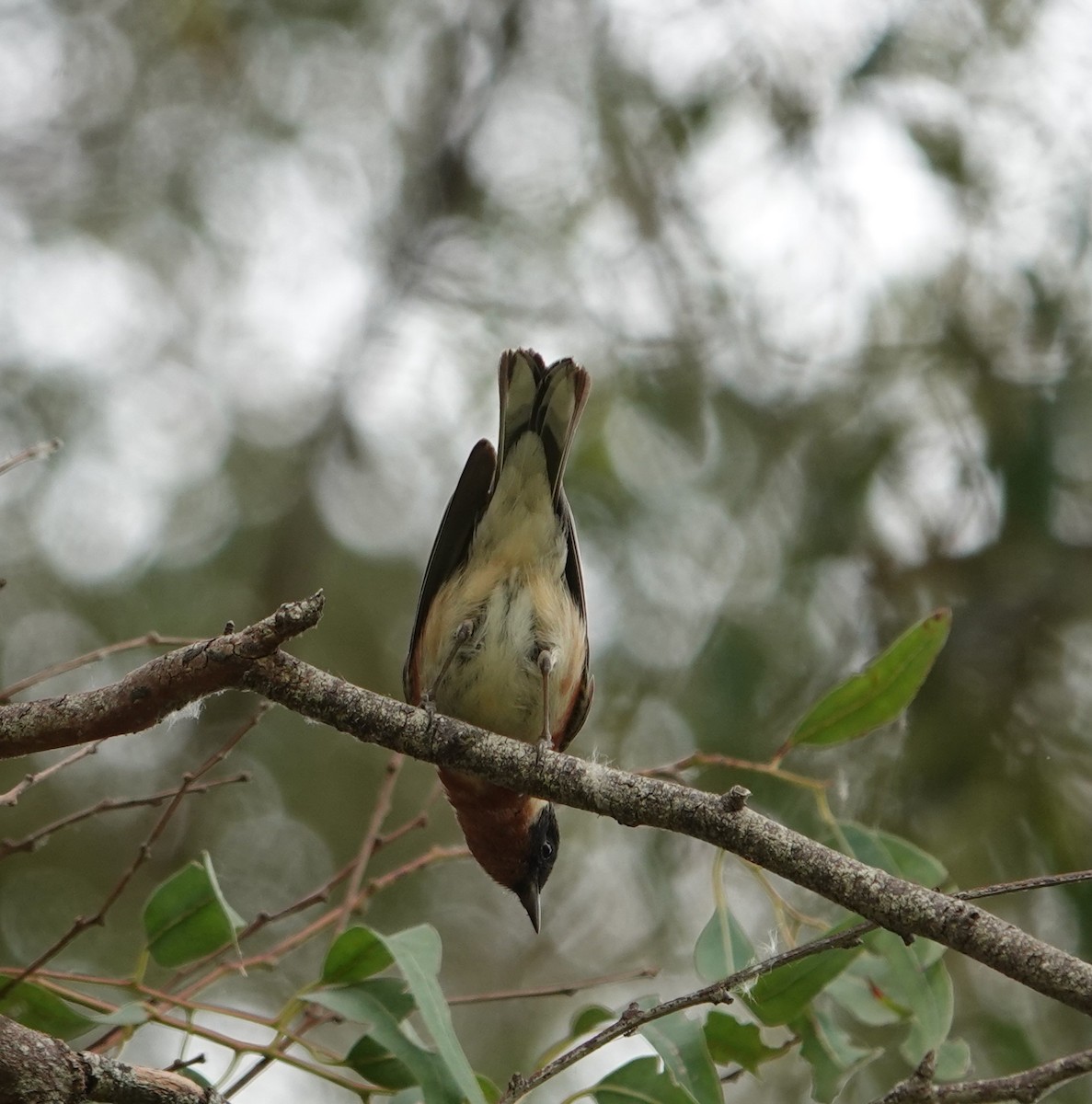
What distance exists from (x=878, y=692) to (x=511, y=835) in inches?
64.7

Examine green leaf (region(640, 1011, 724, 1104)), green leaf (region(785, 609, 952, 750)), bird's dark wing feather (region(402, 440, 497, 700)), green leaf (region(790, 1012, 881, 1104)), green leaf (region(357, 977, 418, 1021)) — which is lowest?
green leaf (region(357, 977, 418, 1021))

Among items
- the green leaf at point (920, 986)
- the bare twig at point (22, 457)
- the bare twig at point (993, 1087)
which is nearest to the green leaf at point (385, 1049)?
the bare twig at point (993, 1087)

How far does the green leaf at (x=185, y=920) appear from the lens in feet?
10.4

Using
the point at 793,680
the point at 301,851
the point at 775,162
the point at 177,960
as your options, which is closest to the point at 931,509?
the point at 793,680

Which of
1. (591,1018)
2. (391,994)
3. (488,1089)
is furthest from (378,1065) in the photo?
(591,1018)

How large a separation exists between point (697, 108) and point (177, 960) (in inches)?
213

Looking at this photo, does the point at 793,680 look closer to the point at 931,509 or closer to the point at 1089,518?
the point at 931,509

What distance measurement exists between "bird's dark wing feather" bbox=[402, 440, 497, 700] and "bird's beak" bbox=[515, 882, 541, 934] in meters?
0.88

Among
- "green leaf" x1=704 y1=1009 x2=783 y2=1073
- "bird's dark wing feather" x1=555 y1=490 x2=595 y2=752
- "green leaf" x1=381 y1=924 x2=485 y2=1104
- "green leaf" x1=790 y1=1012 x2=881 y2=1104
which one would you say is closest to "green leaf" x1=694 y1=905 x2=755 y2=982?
"green leaf" x1=704 y1=1009 x2=783 y2=1073

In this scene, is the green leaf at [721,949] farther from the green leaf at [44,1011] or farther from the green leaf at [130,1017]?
the green leaf at [44,1011]

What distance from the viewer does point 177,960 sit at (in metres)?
3.22

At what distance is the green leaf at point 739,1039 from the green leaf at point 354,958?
2.87 ft

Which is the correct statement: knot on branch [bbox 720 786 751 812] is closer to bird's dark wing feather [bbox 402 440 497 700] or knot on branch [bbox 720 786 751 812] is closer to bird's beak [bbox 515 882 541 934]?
bird's dark wing feather [bbox 402 440 497 700]

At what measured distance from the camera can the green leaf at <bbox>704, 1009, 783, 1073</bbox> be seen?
3.25 m
